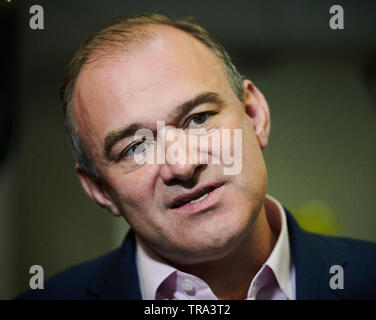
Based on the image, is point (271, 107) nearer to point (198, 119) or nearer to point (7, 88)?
point (198, 119)

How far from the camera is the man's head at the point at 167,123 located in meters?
0.92

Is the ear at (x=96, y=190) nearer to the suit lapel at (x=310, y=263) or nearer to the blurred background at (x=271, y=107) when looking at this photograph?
the blurred background at (x=271, y=107)

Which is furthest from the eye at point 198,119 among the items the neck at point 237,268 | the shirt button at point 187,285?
the shirt button at point 187,285

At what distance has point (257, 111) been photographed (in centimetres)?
104

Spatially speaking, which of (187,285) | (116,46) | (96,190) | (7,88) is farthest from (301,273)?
(7,88)

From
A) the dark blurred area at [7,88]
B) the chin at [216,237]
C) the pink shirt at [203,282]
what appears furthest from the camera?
the dark blurred area at [7,88]

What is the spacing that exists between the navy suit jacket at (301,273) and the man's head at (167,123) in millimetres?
136

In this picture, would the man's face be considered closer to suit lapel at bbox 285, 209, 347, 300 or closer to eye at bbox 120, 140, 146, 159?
eye at bbox 120, 140, 146, 159

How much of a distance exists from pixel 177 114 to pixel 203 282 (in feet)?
1.26

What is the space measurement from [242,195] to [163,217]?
0.17 m

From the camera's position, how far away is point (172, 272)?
3.37 feet

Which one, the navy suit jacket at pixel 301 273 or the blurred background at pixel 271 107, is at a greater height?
the blurred background at pixel 271 107

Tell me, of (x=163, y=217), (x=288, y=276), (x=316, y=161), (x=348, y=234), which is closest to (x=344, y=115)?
(x=316, y=161)
